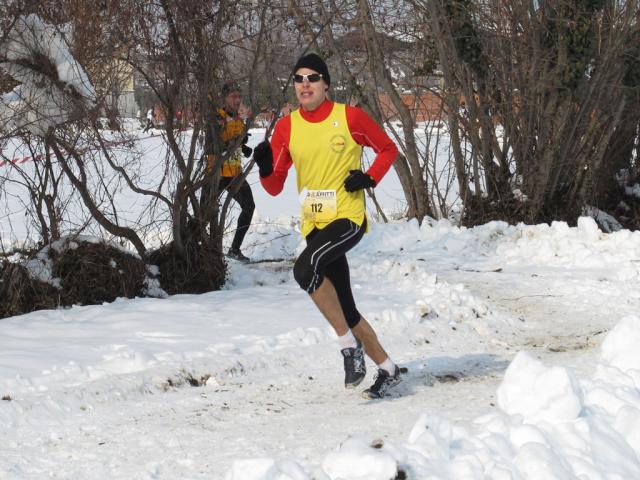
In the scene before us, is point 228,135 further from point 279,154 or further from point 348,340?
point 348,340

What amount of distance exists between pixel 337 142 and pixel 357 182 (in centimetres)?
28

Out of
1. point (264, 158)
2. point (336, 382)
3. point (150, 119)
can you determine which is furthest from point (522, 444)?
point (150, 119)

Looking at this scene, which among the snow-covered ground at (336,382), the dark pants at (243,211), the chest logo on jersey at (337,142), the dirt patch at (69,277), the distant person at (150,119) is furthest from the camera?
the dark pants at (243,211)

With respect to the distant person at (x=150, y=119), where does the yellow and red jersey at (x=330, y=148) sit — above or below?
below

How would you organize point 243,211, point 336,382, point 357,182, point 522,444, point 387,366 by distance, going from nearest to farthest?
point 522,444
point 357,182
point 387,366
point 336,382
point 243,211

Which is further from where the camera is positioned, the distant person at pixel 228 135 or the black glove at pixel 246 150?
the black glove at pixel 246 150

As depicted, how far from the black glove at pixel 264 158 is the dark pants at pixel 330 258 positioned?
0.44 m

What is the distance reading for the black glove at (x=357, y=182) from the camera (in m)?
5.51

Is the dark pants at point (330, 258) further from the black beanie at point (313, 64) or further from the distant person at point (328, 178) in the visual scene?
the black beanie at point (313, 64)

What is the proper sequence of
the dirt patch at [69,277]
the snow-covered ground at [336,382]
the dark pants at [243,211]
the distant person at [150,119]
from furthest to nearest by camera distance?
the dark pants at [243,211], the distant person at [150,119], the dirt patch at [69,277], the snow-covered ground at [336,382]

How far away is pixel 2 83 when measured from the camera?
24.8 feet

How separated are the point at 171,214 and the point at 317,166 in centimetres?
395

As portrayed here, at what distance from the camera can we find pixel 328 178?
5648mm

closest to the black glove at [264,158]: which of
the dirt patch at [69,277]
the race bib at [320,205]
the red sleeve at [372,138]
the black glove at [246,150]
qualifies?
the race bib at [320,205]
